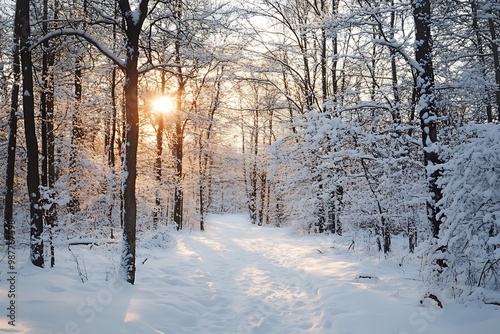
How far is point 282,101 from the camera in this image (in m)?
19.4

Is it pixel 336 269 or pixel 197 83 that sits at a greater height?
pixel 197 83

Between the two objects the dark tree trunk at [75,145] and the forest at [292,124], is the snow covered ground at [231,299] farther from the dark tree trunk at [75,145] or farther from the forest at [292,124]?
the dark tree trunk at [75,145]

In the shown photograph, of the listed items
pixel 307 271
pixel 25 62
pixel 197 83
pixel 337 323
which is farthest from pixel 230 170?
pixel 337 323

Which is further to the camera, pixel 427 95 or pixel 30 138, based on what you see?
pixel 30 138

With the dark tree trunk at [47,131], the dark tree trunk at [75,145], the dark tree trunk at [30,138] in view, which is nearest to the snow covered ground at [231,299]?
the dark tree trunk at [30,138]

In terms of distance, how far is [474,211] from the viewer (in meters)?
4.58

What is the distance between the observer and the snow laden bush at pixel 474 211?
433 centimetres

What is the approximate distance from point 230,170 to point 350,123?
1816 cm

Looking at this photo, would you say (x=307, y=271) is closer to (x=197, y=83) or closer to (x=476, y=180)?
(x=476, y=180)

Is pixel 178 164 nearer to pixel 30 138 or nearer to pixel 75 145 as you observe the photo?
pixel 75 145

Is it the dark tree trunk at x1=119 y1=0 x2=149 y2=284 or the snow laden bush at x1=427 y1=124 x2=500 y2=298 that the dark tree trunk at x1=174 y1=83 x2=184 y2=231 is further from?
the snow laden bush at x1=427 y1=124 x2=500 y2=298

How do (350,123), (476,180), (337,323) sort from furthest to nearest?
1. (350,123)
2. (337,323)
3. (476,180)

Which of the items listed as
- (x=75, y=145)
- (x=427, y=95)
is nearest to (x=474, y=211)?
(x=427, y=95)

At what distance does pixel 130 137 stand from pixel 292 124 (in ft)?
14.5
